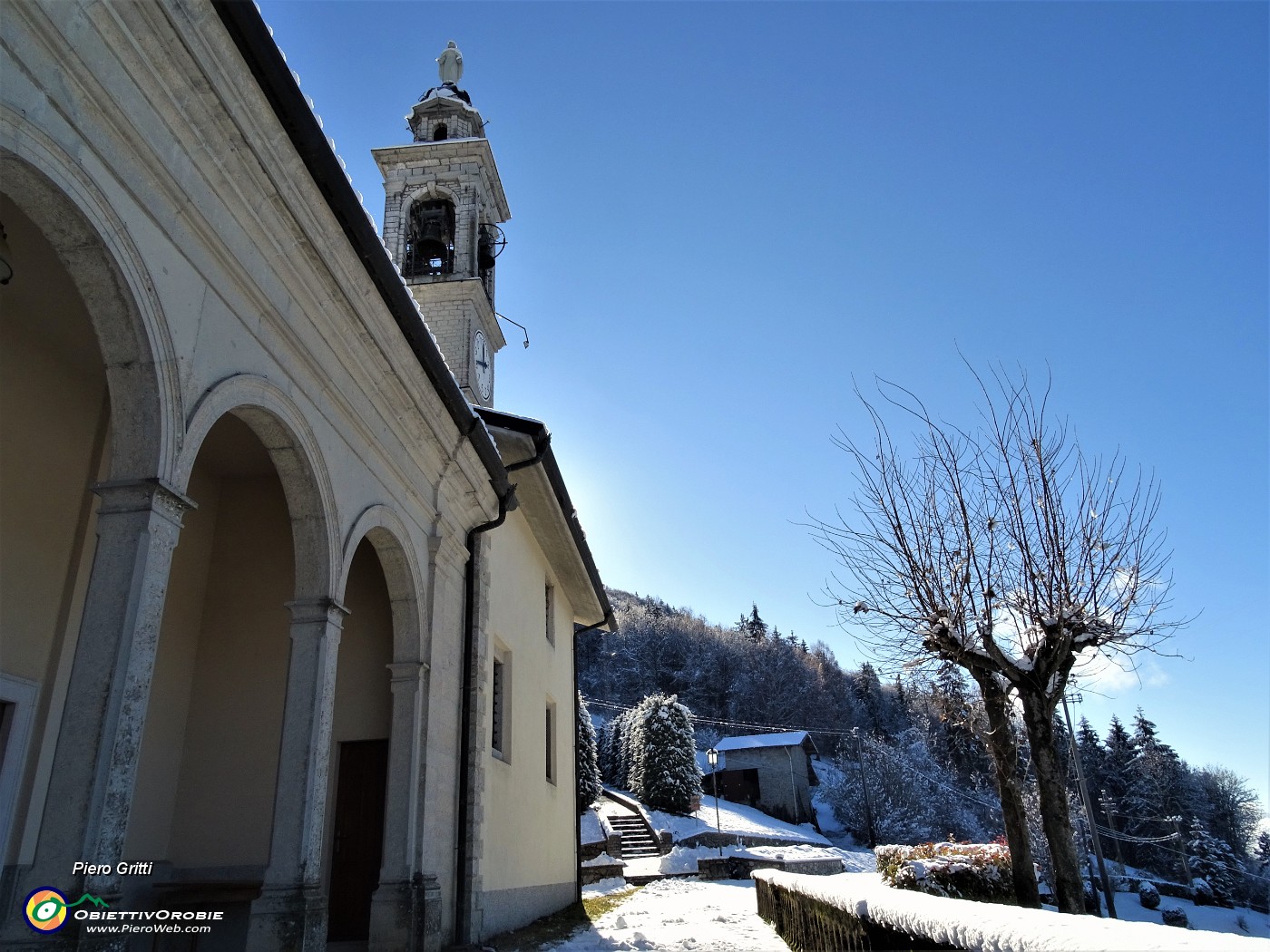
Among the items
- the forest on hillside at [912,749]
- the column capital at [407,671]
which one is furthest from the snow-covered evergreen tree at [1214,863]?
the column capital at [407,671]

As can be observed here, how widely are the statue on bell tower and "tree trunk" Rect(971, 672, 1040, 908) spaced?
18526mm

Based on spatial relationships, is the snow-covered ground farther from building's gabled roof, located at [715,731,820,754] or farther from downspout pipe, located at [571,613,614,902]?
downspout pipe, located at [571,613,614,902]

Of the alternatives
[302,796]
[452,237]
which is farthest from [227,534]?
[452,237]

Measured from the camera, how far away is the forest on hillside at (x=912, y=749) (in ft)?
137

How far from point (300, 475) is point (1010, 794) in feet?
25.4

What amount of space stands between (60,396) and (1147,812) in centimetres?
5794

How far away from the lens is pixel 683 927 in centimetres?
1085

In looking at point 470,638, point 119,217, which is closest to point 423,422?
point 470,638

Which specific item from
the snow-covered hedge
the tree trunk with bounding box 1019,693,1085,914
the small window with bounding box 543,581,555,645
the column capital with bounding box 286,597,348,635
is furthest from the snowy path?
the column capital with bounding box 286,597,348,635

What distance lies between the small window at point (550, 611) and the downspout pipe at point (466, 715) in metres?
5.11

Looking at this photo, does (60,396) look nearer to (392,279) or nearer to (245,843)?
(392,279)

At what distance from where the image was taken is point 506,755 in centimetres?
1059

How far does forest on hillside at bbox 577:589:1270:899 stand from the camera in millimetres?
41875

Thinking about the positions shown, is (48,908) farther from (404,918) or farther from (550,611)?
(550,611)
